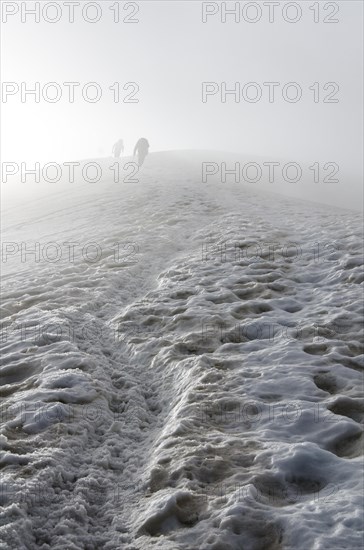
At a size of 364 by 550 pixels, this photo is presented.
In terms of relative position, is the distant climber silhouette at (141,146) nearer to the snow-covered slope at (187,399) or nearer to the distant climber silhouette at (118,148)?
the distant climber silhouette at (118,148)

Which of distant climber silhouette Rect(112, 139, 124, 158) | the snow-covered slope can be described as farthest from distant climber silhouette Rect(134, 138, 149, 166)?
the snow-covered slope

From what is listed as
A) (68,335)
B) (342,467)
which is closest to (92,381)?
(68,335)

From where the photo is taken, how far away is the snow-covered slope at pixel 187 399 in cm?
511

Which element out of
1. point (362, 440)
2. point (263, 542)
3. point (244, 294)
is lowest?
point (263, 542)

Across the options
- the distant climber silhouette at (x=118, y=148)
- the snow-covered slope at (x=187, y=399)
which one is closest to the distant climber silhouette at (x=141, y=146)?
the distant climber silhouette at (x=118, y=148)

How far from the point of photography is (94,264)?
16.0 metres

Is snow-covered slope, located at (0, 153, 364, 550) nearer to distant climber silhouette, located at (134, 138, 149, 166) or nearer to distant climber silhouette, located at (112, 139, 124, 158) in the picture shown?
distant climber silhouette, located at (134, 138, 149, 166)

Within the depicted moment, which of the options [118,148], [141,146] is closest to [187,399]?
[141,146]

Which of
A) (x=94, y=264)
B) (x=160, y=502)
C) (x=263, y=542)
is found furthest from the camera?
(x=94, y=264)

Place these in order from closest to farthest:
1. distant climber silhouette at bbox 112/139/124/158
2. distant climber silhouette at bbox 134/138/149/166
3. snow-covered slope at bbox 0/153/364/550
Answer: snow-covered slope at bbox 0/153/364/550 → distant climber silhouette at bbox 134/138/149/166 → distant climber silhouette at bbox 112/139/124/158

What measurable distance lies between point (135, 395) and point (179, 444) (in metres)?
1.76

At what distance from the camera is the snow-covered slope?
511cm

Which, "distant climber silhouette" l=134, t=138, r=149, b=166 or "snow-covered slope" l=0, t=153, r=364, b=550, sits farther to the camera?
"distant climber silhouette" l=134, t=138, r=149, b=166

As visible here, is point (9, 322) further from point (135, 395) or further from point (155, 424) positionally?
point (155, 424)
